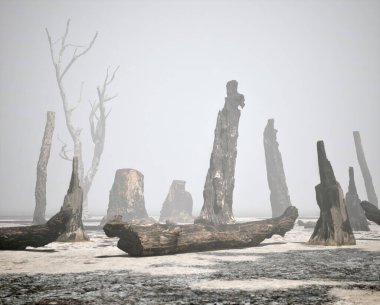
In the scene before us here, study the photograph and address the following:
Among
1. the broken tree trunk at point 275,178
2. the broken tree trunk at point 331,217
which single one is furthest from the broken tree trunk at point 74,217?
the broken tree trunk at point 275,178

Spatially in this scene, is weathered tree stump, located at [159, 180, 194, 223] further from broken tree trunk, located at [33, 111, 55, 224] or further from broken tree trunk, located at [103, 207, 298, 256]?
broken tree trunk, located at [103, 207, 298, 256]

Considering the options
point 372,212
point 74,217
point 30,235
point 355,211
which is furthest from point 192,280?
point 355,211

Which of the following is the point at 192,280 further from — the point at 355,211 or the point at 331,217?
the point at 355,211

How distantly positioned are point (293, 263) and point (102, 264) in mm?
3261

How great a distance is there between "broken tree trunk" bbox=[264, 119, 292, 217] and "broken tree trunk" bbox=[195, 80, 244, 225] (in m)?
8.96

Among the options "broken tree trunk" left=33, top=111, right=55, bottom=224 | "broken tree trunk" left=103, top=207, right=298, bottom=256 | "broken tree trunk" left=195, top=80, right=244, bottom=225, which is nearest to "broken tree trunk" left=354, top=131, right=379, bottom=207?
"broken tree trunk" left=195, top=80, right=244, bottom=225

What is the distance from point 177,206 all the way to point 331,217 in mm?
21052

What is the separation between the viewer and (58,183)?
122 metres

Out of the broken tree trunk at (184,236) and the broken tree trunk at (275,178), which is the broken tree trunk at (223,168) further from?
the broken tree trunk at (275,178)

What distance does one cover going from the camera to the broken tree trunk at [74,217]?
1030 centimetres

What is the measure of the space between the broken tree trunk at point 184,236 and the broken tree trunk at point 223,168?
222 inches

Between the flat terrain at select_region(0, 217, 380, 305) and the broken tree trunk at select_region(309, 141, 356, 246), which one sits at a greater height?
the broken tree trunk at select_region(309, 141, 356, 246)

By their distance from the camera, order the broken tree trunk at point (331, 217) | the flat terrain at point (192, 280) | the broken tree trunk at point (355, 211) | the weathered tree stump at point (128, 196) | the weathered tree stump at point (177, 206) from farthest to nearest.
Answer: the weathered tree stump at point (177, 206) < the weathered tree stump at point (128, 196) < the broken tree trunk at point (355, 211) < the broken tree trunk at point (331, 217) < the flat terrain at point (192, 280)

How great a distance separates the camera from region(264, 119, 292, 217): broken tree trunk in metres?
25.1
